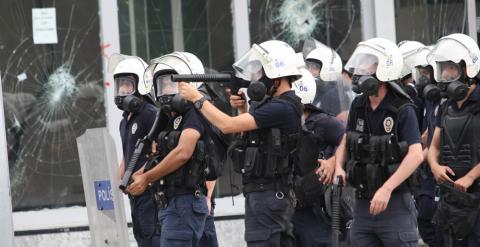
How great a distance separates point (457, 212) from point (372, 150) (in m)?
0.74

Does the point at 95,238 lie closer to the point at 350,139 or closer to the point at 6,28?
the point at 350,139

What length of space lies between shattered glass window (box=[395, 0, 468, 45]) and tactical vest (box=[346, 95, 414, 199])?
168 inches

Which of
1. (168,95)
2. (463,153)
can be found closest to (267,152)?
(168,95)

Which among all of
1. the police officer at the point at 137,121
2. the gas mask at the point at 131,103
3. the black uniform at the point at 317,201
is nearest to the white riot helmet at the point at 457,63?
the black uniform at the point at 317,201

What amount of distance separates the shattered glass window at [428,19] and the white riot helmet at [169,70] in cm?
382

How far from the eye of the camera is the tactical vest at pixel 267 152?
23.3 feet

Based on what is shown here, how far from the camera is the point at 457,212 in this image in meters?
7.28

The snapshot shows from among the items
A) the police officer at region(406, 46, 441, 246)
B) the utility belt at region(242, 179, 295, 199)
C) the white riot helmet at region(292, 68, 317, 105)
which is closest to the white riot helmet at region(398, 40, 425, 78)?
the police officer at region(406, 46, 441, 246)

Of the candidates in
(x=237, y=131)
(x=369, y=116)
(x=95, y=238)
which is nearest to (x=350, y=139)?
(x=369, y=116)

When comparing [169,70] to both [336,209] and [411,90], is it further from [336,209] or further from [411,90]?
[411,90]

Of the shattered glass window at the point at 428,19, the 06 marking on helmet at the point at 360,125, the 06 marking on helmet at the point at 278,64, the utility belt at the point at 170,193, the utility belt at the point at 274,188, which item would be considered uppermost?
the shattered glass window at the point at 428,19

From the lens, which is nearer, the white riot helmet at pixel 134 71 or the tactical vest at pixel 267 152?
the tactical vest at pixel 267 152

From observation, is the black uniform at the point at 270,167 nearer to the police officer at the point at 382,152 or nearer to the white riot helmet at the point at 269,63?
the white riot helmet at the point at 269,63

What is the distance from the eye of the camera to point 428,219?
954cm
